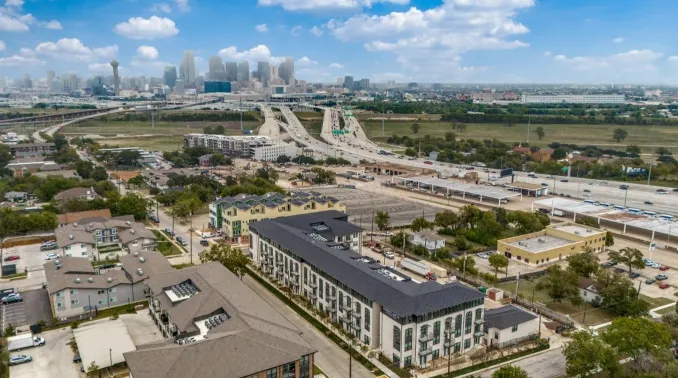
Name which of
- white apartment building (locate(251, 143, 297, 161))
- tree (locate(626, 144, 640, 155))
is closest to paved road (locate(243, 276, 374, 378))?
white apartment building (locate(251, 143, 297, 161))

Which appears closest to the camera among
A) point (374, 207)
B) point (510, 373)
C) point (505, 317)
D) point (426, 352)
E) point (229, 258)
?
point (510, 373)

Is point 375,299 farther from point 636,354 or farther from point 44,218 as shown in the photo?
point 44,218

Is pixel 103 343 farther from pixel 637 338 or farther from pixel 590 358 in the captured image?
pixel 637 338

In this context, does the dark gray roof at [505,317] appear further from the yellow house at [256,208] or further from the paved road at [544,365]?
the yellow house at [256,208]

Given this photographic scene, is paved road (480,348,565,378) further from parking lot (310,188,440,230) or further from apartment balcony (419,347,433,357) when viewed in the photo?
parking lot (310,188,440,230)

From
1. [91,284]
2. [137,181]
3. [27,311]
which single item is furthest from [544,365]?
[137,181]

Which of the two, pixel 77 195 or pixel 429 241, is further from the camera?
pixel 77 195

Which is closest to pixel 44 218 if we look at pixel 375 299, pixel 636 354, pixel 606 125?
pixel 375 299

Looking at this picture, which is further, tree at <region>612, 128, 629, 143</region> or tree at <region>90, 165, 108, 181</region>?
tree at <region>612, 128, 629, 143</region>
